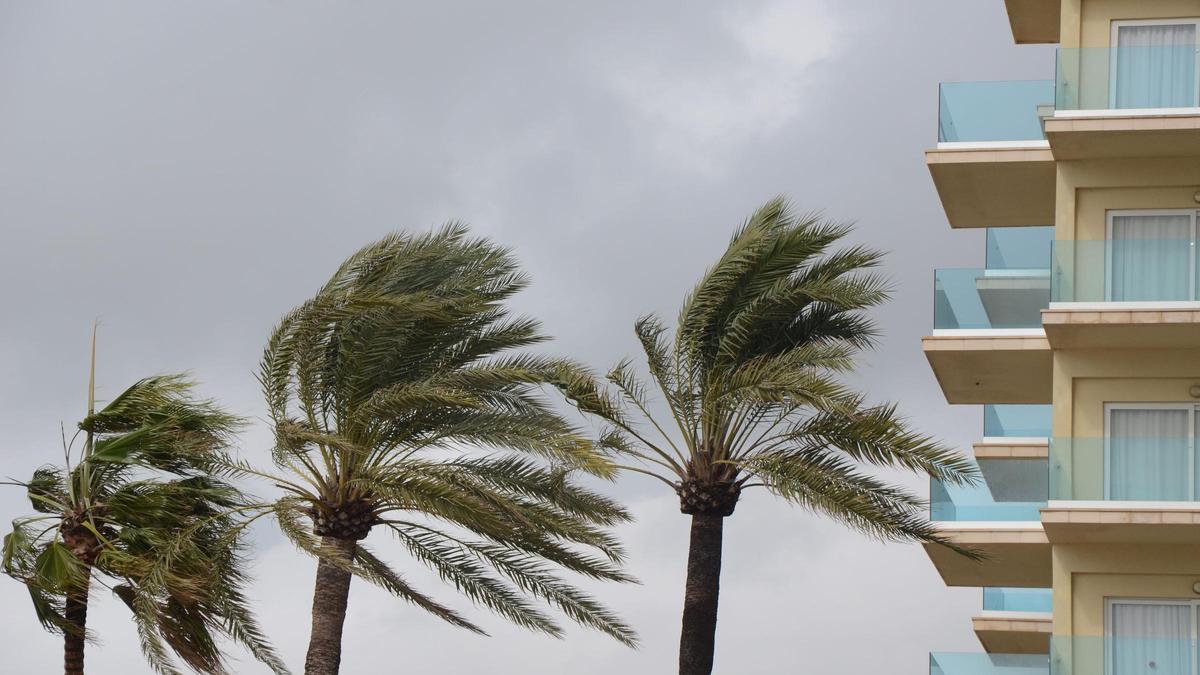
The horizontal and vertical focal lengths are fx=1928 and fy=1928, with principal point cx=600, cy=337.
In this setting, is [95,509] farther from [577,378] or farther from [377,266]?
[577,378]

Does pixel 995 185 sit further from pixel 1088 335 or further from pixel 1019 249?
pixel 1088 335

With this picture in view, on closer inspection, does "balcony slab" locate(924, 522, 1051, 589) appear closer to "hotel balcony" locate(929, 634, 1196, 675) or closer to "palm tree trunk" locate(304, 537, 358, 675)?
"hotel balcony" locate(929, 634, 1196, 675)

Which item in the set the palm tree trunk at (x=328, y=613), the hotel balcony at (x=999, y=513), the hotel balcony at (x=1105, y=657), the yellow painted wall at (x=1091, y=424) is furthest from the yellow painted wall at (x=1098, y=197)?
the palm tree trunk at (x=328, y=613)

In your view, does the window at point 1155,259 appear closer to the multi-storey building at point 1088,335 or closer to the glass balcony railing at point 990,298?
the multi-storey building at point 1088,335

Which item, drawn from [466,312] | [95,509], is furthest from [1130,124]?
[95,509]

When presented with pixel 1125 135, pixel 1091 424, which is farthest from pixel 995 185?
pixel 1091 424

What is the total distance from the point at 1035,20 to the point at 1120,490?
27.0 feet

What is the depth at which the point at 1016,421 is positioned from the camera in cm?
2950

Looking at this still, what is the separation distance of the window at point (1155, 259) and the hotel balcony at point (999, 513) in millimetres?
2816

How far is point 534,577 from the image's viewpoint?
2769 centimetres

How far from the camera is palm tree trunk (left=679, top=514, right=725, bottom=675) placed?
2717 centimetres

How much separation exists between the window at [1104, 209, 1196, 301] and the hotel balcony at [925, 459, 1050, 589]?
282cm

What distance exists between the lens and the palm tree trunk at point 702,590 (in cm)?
2717

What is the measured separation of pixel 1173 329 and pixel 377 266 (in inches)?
427
